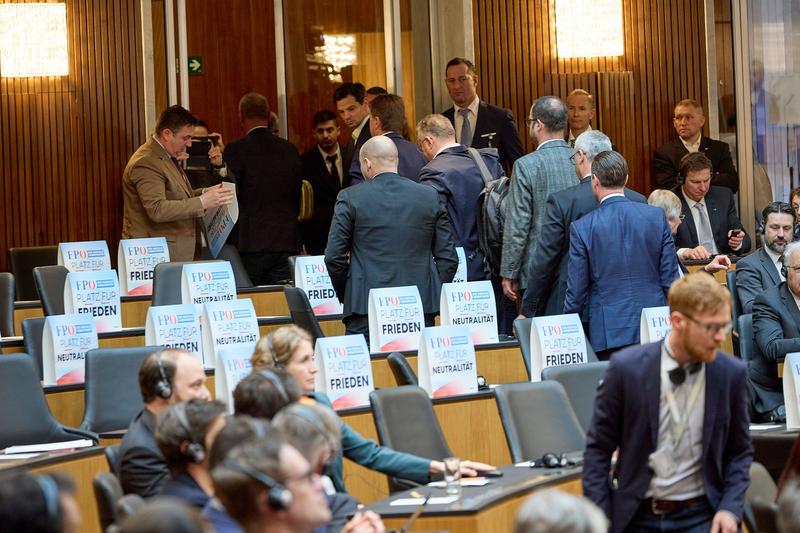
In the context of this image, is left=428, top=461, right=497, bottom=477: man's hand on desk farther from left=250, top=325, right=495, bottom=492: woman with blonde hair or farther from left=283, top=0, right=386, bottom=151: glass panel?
left=283, top=0, right=386, bottom=151: glass panel

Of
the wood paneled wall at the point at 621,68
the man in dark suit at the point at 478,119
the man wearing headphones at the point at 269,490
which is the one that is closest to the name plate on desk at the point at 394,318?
the man in dark suit at the point at 478,119

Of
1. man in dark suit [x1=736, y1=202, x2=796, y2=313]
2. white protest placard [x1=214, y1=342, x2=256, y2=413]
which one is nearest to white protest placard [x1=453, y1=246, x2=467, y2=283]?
man in dark suit [x1=736, y1=202, x2=796, y2=313]

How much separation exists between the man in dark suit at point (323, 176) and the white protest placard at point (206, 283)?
103 inches

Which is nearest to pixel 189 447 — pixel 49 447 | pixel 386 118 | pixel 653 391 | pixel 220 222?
pixel 653 391

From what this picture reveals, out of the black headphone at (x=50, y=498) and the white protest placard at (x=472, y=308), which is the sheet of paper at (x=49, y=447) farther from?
the black headphone at (x=50, y=498)

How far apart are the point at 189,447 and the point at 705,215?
6485 millimetres

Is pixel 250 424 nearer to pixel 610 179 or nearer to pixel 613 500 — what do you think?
pixel 613 500

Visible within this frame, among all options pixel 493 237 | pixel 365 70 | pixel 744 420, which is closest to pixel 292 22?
pixel 365 70

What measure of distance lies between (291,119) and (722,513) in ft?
27.5

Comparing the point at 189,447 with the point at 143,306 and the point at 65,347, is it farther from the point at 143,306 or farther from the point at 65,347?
the point at 143,306

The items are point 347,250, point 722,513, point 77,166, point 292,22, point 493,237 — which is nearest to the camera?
point 722,513

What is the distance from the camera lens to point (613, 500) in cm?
410

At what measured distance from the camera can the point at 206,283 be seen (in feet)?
25.8

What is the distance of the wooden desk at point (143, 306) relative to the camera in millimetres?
8500
